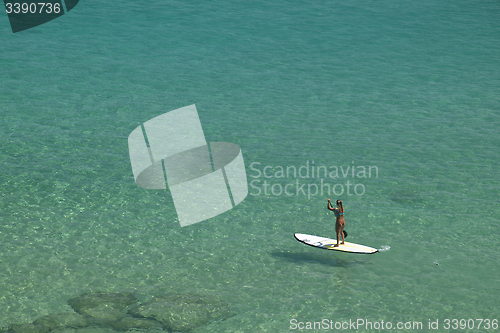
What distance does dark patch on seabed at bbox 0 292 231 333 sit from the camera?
13.3 m

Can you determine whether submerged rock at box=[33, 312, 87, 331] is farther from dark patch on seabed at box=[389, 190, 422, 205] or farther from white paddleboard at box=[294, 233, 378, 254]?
dark patch on seabed at box=[389, 190, 422, 205]

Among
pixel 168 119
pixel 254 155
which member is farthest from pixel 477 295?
pixel 168 119

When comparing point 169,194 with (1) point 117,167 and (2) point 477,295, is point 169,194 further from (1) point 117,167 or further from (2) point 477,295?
(2) point 477,295

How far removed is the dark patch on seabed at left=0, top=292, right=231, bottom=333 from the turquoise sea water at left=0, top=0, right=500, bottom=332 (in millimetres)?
390

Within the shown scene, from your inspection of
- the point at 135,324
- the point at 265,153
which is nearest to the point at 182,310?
the point at 135,324

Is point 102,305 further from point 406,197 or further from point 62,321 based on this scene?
point 406,197

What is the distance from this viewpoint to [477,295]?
15398 mm

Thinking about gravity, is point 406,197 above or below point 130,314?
below

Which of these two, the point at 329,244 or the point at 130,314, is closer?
the point at 130,314

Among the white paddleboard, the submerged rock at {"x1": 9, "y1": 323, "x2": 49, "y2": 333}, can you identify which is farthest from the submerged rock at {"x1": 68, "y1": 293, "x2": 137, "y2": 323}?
the white paddleboard

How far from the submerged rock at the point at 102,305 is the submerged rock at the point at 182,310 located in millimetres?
373

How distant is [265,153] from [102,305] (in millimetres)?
13360

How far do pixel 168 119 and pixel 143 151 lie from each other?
444cm

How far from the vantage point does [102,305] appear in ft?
46.8
